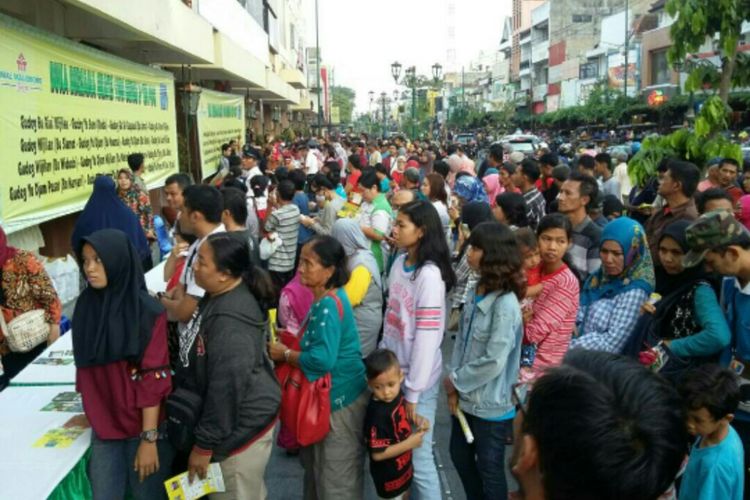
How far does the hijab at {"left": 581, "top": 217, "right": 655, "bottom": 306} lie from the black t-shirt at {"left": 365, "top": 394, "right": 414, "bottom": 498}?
138 cm

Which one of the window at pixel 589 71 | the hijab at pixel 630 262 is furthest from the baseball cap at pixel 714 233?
the window at pixel 589 71

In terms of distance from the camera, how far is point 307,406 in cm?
324

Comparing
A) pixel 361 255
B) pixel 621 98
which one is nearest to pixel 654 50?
pixel 621 98

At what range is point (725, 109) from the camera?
21.0ft

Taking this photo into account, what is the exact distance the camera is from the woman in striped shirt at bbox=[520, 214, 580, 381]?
11.9ft

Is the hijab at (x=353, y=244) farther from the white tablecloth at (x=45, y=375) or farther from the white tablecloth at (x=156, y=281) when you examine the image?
the white tablecloth at (x=45, y=375)

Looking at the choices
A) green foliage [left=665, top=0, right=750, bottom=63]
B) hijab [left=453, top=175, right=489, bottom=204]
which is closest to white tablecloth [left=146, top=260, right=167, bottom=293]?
hijab [left=453, top=175, right=489, bottom=204]

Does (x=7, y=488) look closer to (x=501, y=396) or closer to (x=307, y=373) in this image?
(x=307, y=373)

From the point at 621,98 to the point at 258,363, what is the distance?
40.4 m

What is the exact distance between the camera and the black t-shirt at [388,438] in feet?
10.9

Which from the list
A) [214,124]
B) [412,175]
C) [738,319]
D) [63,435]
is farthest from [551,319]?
[214,124]

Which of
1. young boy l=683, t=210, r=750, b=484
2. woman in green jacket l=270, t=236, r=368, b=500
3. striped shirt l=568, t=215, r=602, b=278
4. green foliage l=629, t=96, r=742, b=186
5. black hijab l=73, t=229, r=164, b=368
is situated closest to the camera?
black hijab l=73, t=229, r=164, b=368

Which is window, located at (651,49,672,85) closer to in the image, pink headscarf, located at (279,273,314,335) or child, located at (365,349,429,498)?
pink headscarf, located at (279,273,314,335)

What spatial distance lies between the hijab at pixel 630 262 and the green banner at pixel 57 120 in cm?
483
